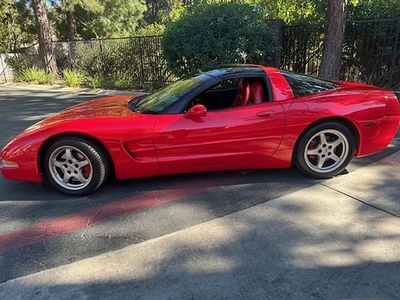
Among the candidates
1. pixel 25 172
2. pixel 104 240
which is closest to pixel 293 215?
pixel 104 240

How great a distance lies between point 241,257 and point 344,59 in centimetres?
729

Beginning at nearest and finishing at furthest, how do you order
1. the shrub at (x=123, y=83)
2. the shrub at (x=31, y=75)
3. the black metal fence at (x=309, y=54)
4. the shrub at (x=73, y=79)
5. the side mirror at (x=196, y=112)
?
the side mirror at (x=196, y=112) < the black metal fence at (x=309, y=54) < the shrub at (x=123, y=83) < the shrub at (x=73, y=79) < the shrub at (x=31, y=75)

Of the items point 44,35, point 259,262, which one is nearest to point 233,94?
point 259,262

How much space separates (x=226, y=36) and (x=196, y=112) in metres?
5.53

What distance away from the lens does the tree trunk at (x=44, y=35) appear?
12.9m

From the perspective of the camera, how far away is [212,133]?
3367 mm

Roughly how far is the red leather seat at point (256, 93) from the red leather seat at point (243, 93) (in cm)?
6

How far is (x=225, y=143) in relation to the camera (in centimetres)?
343

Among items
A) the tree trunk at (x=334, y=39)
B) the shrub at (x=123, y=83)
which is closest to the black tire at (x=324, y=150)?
the tree trunk at (x=334, y=39)

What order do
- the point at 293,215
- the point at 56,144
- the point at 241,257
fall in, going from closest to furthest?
the point at 241,257 → the point at 293,215 → the point at 56,144

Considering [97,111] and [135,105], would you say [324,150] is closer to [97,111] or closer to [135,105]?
[135,105]

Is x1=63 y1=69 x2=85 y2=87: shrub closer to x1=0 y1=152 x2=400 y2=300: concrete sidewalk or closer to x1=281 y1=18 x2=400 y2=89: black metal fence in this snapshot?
x1=281 y1=18 x2=400 y2=89: black metal fence

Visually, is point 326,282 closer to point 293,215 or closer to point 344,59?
point 293,215

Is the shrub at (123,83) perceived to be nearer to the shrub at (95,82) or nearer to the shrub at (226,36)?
the shrub at (95,82)
